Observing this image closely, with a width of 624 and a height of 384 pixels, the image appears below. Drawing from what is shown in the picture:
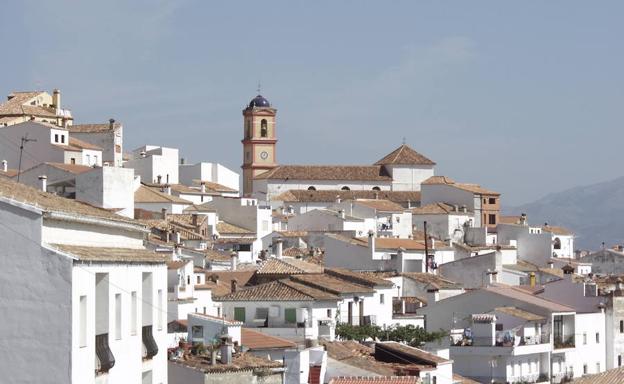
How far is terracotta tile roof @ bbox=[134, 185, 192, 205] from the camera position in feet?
294

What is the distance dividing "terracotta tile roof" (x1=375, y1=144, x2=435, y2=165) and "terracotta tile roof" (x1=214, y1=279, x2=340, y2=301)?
278 ft

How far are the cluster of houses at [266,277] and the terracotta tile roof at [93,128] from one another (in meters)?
0.16

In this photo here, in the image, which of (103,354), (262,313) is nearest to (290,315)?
(262,313)

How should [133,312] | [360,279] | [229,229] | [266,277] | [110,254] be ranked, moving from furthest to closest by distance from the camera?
[229,229], [360,279], [266,277], [133,312], [110,254]

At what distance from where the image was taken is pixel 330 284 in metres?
49.2

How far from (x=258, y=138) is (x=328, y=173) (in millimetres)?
23080

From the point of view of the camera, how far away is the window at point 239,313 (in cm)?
4375

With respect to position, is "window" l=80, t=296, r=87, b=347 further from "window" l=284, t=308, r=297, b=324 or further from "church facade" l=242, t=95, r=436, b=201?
"church facade" l=242, t=95, r=436, b=201

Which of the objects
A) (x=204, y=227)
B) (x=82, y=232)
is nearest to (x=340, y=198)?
(x=204, y=227)

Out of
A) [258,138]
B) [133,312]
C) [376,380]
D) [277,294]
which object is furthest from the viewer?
[258,138]

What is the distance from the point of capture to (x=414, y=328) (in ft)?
157

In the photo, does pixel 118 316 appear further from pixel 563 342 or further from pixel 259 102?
pixel 259 102

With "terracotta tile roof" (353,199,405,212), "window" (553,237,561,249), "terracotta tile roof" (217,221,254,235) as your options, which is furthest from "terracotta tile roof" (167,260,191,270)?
"window" (553,237,561,249)

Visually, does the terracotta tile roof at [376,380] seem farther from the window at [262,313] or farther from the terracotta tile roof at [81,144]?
the terracotta tile roof at [81,144]
